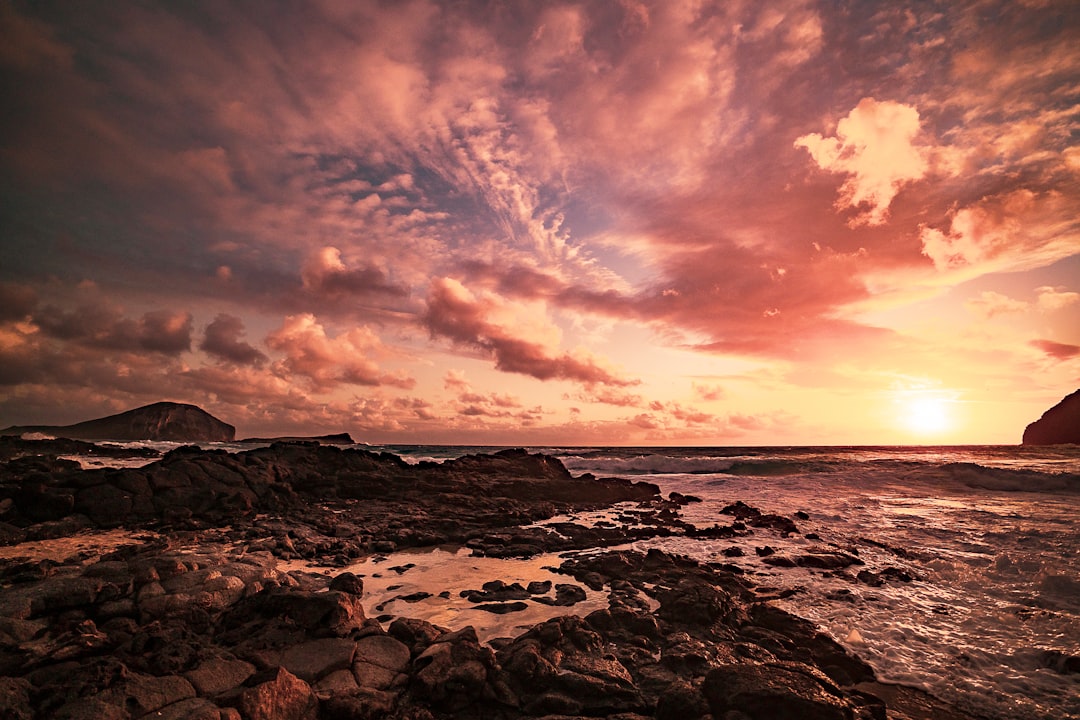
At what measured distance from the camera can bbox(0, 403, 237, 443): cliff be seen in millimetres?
118500

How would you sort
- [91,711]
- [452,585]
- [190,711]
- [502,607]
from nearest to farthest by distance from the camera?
[91,711]
[190,711]
[502,607]
[452,585]

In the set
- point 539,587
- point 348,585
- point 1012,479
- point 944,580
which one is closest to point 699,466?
point 1012,479

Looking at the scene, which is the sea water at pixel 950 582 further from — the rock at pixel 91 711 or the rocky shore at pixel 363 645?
the rock at pixel 91 711

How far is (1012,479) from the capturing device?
98.4ft

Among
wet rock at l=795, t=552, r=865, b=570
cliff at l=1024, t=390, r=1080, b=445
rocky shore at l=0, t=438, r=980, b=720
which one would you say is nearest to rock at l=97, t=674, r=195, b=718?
rocky shore at l=0, t=438, r=980, b=720

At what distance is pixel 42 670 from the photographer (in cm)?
566

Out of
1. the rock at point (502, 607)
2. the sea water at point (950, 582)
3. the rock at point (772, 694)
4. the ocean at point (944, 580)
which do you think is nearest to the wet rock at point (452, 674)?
the rock at point (502, 607)

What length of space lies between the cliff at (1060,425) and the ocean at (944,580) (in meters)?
115

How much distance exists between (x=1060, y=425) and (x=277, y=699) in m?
164

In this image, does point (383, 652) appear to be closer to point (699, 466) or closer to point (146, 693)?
point (146, 693)

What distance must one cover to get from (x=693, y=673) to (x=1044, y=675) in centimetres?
586

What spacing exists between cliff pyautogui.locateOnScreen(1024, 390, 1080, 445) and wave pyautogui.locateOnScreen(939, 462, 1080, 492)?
107 m

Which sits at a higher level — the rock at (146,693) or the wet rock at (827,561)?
the rock at (146,693)

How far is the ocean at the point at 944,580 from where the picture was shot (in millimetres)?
7377
